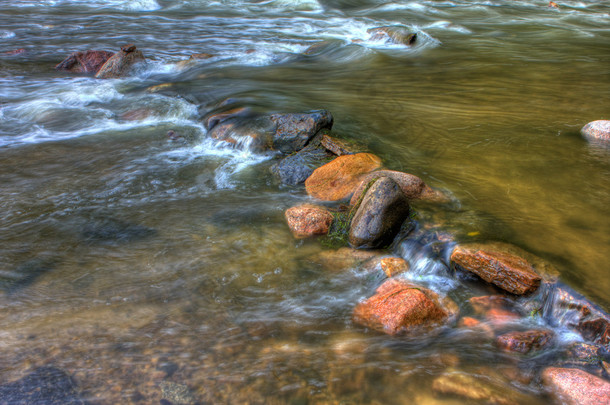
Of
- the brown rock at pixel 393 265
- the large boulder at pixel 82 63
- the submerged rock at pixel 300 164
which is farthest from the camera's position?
the large boulder at pixel 82 63

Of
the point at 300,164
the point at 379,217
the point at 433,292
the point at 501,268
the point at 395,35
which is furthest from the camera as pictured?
the point at 395,35

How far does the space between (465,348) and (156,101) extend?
7.49 m

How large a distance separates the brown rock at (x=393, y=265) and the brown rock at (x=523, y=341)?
1.08 meters

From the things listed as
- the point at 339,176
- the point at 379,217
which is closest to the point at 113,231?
the point at 339,176

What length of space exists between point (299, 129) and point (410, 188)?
2204mm

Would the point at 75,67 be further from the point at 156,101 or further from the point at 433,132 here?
the point at 433,132

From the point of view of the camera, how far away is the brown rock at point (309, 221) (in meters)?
5.01

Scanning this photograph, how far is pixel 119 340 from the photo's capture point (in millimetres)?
3551

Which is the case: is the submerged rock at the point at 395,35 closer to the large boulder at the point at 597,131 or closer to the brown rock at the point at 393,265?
the large boulder at the point at 597,131

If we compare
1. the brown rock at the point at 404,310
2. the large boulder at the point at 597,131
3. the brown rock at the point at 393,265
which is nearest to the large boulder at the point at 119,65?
the brown rock at the point at 393,265

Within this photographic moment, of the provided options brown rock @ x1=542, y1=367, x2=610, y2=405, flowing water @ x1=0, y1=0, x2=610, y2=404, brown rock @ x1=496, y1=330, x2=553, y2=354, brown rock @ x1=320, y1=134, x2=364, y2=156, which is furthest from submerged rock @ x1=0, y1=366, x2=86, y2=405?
brown rock @ x1=320, y1=134, x2=364, y2=156

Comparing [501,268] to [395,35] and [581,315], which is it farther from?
[395,35]

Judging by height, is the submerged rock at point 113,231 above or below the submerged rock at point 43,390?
above

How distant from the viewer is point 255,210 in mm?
5637
